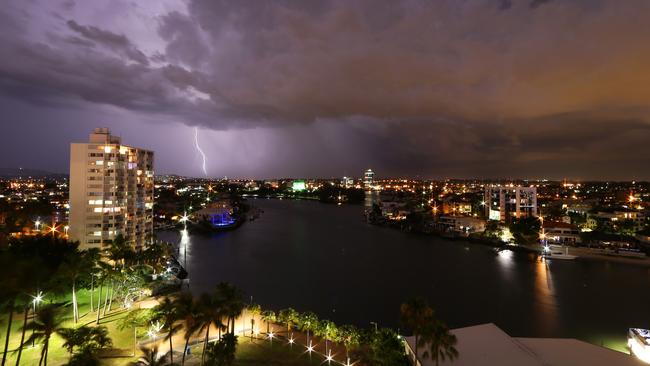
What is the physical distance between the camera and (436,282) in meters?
20.4

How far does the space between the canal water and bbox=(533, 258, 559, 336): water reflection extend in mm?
46

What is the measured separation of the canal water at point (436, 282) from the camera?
15031 millimetres

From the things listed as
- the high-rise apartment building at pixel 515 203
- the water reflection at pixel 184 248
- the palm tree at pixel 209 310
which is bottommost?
the water reflection at pixel 184 248

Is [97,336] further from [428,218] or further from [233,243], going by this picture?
[428,218]

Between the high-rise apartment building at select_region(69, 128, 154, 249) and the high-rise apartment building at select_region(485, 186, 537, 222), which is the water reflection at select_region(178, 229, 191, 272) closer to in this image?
the high-rise apartment building at select_region(69, 128, 154, 249)

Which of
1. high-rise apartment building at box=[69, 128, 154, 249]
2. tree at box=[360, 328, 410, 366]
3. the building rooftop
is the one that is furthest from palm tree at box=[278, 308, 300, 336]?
high-rise apartment building at box=[69, 128, 154, 249]

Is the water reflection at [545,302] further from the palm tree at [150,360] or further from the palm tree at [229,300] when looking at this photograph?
the palm tree at [150,360]

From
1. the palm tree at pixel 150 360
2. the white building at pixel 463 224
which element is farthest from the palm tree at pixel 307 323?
the white building at pixel 463 224

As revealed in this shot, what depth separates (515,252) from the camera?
28172 mm

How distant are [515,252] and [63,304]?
29142mm

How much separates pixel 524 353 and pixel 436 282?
12008mm

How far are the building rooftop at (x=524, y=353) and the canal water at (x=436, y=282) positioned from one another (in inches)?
191

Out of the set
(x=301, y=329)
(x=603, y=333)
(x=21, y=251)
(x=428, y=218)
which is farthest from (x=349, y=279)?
(x=428, y=218)

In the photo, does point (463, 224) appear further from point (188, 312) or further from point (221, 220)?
point (188, 312)
